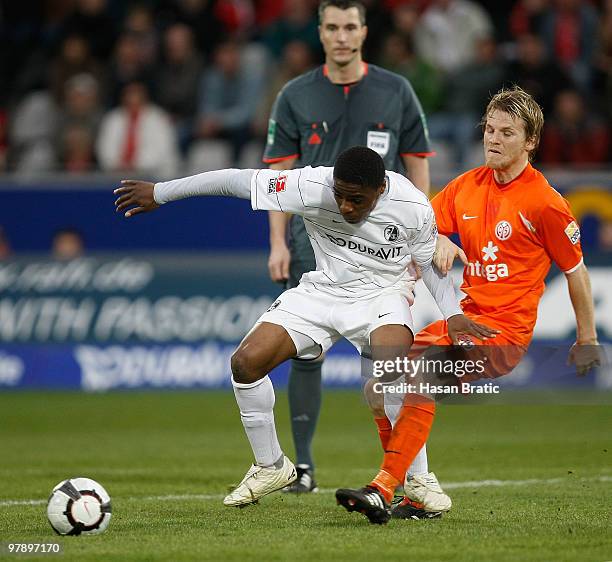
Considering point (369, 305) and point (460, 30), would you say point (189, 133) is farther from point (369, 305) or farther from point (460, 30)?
point (369, 305)

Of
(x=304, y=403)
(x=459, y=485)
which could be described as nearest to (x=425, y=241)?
(x=304, y=403)

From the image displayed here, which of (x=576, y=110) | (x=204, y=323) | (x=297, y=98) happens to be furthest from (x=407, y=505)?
(x=576, y=110)

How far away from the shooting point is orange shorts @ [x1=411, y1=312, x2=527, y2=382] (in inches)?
245

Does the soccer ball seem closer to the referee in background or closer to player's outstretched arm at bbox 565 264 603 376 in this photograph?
the referee in background

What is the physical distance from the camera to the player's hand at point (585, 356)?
605 cm

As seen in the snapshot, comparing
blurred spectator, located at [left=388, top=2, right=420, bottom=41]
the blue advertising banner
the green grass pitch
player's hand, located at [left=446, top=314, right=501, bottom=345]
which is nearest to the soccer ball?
the green grass pitch

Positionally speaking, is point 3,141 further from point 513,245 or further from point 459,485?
point 513,245

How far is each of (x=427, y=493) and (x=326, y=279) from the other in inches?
47.4

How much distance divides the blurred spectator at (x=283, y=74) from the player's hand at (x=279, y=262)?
7.11 m

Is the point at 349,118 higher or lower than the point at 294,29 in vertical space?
lower

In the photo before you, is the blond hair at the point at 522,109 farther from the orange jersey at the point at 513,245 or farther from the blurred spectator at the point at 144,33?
the blurred spectator at the point at 144,33

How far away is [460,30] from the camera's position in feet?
51.2

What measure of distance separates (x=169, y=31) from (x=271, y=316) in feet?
32.7

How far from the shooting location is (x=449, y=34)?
1553 cm
